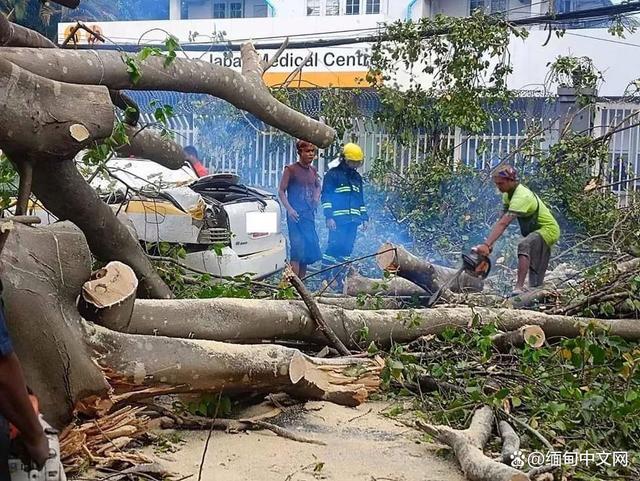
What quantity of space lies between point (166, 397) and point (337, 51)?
11964 mm

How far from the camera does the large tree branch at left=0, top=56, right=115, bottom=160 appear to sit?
369cm

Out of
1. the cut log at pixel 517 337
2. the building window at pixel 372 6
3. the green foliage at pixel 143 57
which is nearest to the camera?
the green foliage at pixel 143 57

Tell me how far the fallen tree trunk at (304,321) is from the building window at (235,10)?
17.2 meters

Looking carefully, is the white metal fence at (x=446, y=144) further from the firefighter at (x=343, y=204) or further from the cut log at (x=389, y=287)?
the cut log at (x=389, y=287)

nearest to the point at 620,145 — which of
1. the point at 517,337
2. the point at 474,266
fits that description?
the point at 474,266

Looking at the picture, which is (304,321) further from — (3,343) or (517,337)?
(3,343)

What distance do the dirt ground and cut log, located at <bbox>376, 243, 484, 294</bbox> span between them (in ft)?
7.93

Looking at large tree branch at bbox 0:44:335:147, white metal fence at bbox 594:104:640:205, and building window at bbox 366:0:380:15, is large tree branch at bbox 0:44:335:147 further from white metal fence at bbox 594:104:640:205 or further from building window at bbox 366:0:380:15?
building window at bbox 366:0:380:15

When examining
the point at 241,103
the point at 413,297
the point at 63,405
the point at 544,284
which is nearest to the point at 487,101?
→ the point at 544,284

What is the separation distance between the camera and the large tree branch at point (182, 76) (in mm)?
4273

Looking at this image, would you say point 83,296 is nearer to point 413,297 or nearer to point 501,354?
point 501,354

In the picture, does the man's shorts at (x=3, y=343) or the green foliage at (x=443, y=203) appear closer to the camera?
the man's shorts at (x=3, y=343)

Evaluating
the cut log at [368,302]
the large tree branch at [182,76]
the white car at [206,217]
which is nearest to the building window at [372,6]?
the white car at [206,217]

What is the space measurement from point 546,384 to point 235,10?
18.6 m
